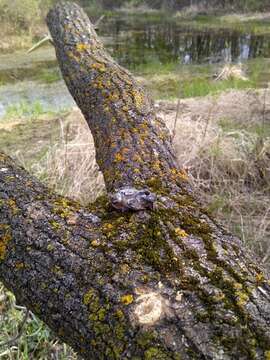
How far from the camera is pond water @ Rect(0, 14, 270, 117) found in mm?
9602

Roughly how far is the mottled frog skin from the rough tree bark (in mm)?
19

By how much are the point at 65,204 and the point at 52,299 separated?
1.13ft

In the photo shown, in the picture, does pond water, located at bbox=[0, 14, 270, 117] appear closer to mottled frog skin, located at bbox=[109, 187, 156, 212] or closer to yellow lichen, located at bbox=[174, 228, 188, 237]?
mottled frog skin, located at bbox=[109, 187, 156, 212]

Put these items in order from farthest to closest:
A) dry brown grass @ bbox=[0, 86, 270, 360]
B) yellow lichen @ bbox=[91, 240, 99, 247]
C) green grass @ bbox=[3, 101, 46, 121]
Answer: green grass @ bbox=[3, 101, 46, 121]
dry brown grass @ bbox=[0, 86, 270, 360]
yellow lichen @ bbox=[91, 240, 99, 247]

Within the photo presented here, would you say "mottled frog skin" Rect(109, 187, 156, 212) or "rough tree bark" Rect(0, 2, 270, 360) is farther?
"mottled frog skin" Rect(109, 187, 156, 212)

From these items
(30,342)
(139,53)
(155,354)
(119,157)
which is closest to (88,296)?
(155,354)

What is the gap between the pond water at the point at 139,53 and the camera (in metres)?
9.60

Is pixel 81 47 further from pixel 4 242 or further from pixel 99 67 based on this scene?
pixel 4 242

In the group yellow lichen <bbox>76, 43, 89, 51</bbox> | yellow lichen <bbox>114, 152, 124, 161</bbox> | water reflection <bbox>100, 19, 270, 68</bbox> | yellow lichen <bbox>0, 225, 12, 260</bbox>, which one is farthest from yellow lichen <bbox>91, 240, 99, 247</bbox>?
water reflection <bbox>100, 19, 270, 68</bbox>

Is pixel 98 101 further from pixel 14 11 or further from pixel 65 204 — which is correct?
pixel 14 11

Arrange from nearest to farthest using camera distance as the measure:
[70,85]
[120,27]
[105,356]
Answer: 1. [105,356]
2. [70,85]
3. [120,27]

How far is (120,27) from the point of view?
1903 cm

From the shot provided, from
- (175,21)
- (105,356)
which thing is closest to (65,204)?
(105,356)

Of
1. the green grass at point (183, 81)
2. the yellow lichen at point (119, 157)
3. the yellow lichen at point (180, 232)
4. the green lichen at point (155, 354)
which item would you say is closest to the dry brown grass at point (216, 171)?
the yellow lichen at point (119, 157)
